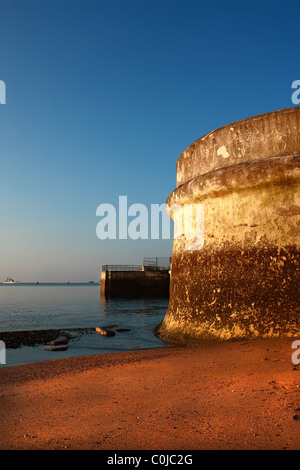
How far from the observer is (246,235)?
14.6 feet


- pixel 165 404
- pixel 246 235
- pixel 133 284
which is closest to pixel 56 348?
pixel 246 235

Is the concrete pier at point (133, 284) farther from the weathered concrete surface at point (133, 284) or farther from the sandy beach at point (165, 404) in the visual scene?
the sandy beach at point (165, 404)

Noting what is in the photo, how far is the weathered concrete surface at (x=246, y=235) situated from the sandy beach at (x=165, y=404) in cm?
58

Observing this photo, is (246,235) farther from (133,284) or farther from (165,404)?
(133,284)

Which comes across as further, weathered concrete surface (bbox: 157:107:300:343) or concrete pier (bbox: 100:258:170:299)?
concrete pier (bbox: 100:258:170:299)

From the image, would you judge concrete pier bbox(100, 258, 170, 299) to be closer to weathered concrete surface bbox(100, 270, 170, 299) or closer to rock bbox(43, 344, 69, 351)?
weathered concrete surface bbox(100, 270, 170, 299)

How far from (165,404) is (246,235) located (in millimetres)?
2684

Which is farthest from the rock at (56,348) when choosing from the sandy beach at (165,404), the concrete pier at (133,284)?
the concrete pier at (133,284)

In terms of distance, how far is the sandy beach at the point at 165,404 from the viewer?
1813 millimetres

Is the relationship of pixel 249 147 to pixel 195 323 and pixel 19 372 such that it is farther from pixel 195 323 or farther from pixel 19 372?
pixel 19 372

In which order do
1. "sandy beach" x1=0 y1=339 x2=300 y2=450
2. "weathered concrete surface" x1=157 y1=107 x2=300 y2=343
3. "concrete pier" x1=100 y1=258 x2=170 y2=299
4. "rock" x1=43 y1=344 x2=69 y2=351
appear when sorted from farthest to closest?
"concrete pier" x1=100 y1=258 x2=170 y2=299
"rock" x1=43 y1=344 x2=69 y2=351
"weathered concrete surface" x1=157 y1=107 x2=300 y2=343
"sandy beach" x1=0 y1=339 x2=300 y2=450

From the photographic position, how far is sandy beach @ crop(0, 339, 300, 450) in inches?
71.4

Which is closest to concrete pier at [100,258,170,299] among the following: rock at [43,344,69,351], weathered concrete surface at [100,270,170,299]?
weathered concrete surface at [100,270,170,299]

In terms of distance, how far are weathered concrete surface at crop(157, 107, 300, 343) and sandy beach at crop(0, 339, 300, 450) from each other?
58cm
